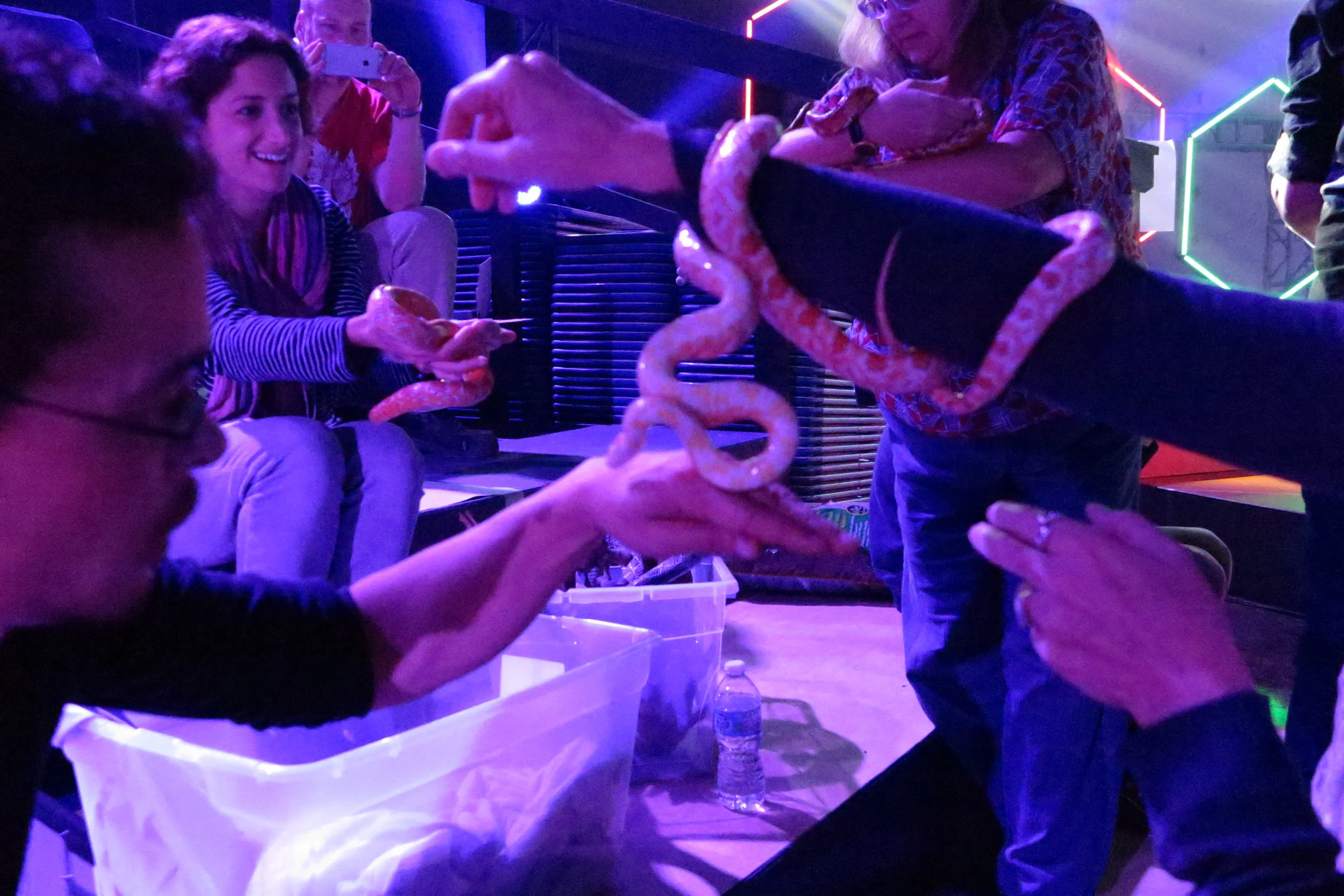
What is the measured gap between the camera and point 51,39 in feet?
2.56

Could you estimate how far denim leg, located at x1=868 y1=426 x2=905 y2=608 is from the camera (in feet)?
5.26

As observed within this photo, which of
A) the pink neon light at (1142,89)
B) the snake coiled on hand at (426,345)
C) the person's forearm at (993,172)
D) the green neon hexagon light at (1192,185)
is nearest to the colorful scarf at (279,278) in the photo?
the snake coiled on hand at (426,345)

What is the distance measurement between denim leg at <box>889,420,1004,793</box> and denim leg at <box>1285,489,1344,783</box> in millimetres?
394

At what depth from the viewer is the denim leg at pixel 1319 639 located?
4.11ft

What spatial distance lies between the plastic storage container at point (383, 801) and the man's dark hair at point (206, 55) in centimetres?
101

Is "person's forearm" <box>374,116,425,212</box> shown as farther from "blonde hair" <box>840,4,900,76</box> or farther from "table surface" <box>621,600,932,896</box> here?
"table surface" <box>621,600,932,896</box>

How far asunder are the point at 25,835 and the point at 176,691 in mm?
170

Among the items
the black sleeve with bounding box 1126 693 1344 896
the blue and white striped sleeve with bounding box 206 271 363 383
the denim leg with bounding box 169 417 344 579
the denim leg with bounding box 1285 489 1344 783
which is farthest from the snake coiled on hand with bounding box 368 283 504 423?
the denim leg with bounding box 1285 489 1344 783

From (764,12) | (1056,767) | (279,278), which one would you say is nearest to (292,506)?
(279,278)

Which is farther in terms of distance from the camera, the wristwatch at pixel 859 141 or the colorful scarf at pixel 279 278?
the colorful scarf at pixel 279 278

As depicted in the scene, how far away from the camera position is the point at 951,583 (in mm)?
1439

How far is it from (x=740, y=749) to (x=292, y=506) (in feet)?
3.05

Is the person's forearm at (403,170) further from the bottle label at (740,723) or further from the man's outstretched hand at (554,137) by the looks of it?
the man's outstretched hand at (554,137)

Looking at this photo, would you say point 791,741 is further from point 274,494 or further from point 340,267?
point 340,267
